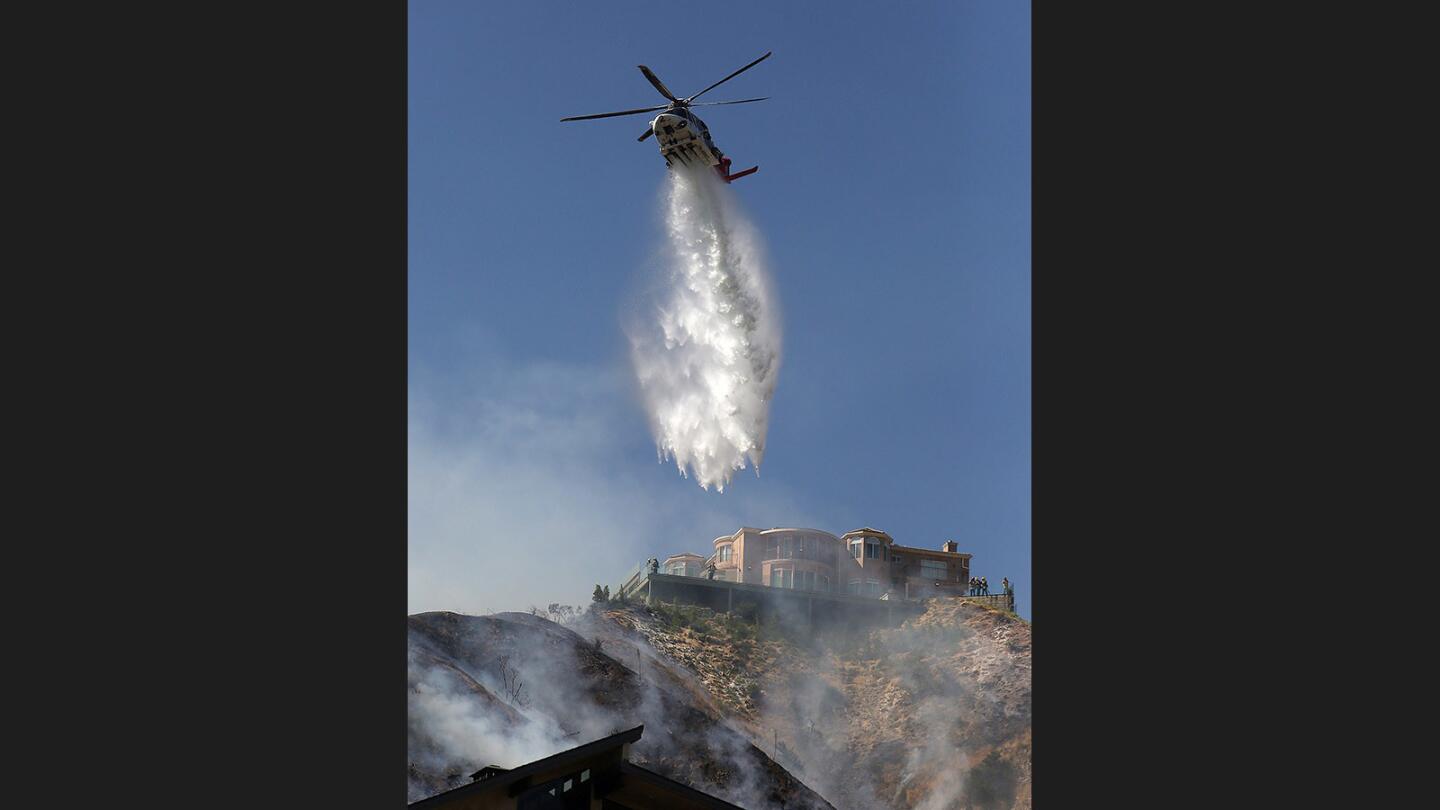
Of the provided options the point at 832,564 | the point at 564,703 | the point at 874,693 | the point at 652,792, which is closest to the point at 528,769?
the point at 652,792

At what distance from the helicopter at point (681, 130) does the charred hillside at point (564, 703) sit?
63.9 ft

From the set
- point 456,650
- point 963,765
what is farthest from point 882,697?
point 456,650

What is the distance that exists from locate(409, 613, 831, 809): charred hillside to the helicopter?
1948 centimetres

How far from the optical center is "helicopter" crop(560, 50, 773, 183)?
41.8 m

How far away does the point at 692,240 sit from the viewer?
48.8 meters

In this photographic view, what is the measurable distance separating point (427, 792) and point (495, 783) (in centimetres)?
1976

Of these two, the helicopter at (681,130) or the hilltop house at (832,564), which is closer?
the helicopter at (681,130)

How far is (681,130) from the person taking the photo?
1652 inches

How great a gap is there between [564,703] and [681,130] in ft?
72.0

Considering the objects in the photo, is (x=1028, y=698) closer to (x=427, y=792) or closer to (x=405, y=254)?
(x=427, y=792)

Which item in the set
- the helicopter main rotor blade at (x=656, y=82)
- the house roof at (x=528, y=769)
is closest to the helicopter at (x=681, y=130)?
the helicopter main rotor blade at (x=656, y=82)

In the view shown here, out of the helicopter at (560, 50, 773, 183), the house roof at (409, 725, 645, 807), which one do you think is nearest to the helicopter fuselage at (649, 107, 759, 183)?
the helicopter at (560, 50, 773, 183)

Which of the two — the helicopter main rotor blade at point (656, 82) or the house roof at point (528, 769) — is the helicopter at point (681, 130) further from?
the house roof at point (528, 769)

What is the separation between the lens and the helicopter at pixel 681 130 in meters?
41.8
